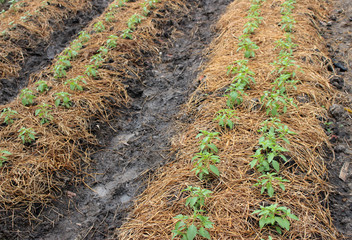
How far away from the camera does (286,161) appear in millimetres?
2668

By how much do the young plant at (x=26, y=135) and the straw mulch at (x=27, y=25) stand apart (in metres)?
1.96

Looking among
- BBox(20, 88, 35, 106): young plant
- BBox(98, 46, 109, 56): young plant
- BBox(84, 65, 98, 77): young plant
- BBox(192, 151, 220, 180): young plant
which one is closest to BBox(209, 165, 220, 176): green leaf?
BBox(192, 151, 220, 180): young plant

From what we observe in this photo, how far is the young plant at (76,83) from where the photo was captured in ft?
12.9

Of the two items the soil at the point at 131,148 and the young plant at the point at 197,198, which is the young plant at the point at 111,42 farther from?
the young plant at the point at 197,198

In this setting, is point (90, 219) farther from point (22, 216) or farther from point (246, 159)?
point (246, 159)

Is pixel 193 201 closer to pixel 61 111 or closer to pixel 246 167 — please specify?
pixel 246 167

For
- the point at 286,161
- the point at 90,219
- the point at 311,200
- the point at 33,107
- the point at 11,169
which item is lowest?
the point at 311,200

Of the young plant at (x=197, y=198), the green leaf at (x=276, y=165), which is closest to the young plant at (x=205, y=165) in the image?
the young plant at (x=197, y=198)

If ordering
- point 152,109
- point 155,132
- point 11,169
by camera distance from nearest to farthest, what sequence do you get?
point 11,169
point 155,132
point 152,109

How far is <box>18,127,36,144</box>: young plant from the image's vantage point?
326 centimetres

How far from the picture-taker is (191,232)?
208 centimetres

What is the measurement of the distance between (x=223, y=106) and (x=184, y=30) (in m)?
2.74

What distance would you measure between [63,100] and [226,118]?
2026 mm

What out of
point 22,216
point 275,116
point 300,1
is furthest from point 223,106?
point 300,1
